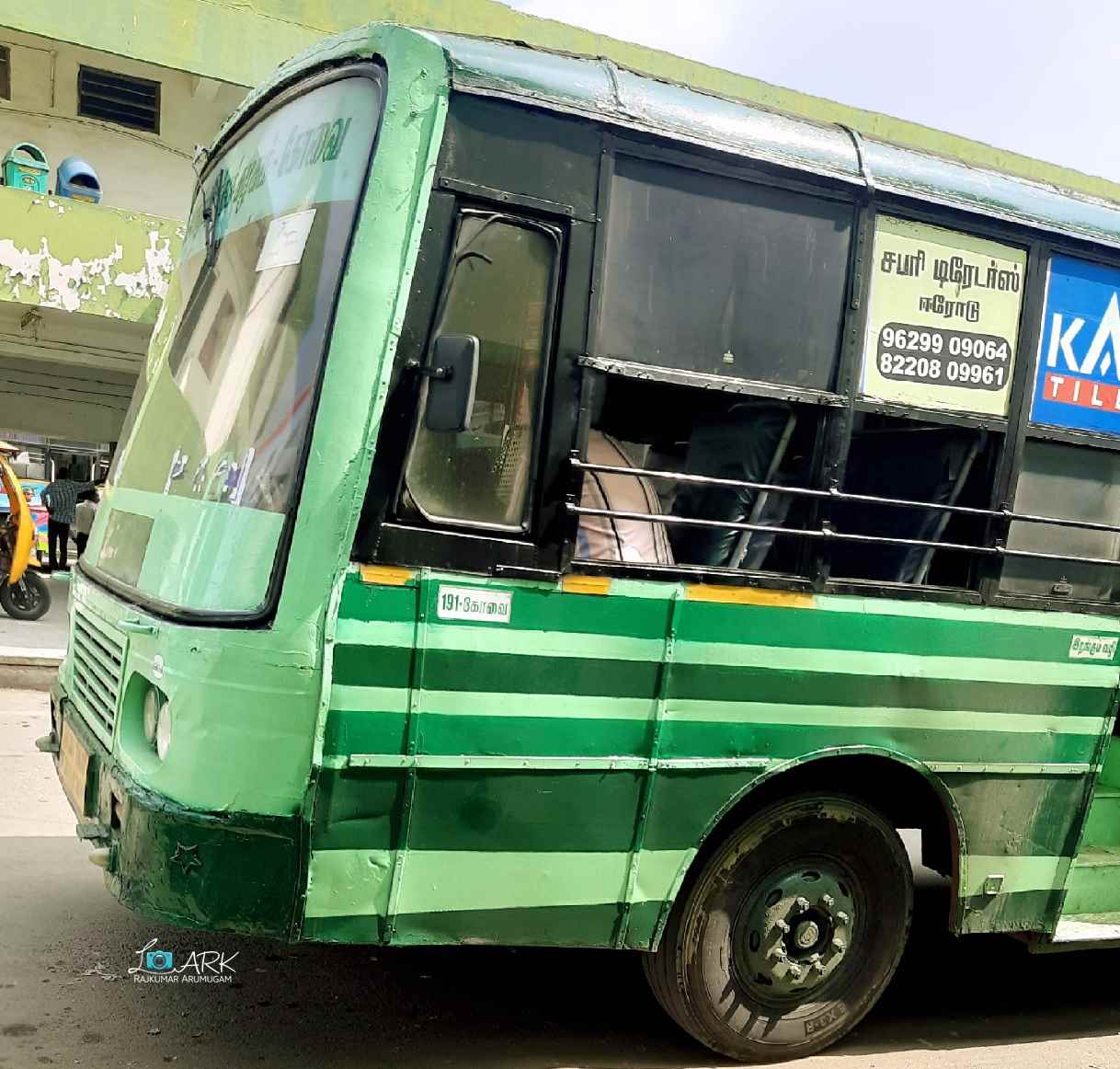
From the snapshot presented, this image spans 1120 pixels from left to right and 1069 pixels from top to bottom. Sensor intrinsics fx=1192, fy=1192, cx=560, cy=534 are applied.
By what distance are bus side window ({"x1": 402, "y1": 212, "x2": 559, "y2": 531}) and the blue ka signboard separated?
1.80 metres

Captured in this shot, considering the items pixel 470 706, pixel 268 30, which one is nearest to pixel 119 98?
pixel 268 30

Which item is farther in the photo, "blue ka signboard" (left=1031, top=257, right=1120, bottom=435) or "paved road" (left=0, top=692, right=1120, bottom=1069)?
"blue ka signboard" (left=1031, top=257, right=1120, bottom=435)

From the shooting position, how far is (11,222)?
10.5 m

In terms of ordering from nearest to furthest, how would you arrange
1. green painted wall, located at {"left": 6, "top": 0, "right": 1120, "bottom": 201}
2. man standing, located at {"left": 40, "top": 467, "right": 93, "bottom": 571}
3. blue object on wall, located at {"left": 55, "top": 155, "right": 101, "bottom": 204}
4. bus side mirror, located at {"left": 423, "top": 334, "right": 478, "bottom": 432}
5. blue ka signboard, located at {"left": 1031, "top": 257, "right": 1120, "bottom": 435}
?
1. bus side mirror, located at {"left": 423, "top": 334, "right": 478, "bottom": 432}
2. blue ka signboard, located at {"left": 1031, "top": 257, "right": 1120, "bottom": 435}
3. blue object on wall, located at {"left": 55, "top": 155, "right": 101, "bottom": 204}
4. green painted wall, located at {"left": 6, "top": 0, "right": 1120, "bottom": 201}
5. man standing, located at {"left": 40, "top": 467, "right": 93, "bottom": 571}

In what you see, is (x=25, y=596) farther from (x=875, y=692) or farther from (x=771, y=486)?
(x=875, y=692)

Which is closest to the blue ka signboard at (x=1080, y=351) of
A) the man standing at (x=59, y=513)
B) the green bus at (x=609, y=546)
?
the green bus at (x=609, y=546)

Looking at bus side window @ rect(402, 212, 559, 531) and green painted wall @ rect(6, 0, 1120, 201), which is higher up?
green painted wall @ rect(6, 0, 1120, 201)

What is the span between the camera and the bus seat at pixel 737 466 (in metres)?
3.54

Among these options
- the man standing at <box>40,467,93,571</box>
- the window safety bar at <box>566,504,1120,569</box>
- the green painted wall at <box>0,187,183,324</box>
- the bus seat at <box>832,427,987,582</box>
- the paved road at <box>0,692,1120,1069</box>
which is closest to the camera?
the window safety bar at <box>566,504,1120,569</box>

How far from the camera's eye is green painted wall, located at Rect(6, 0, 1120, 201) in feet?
38.8

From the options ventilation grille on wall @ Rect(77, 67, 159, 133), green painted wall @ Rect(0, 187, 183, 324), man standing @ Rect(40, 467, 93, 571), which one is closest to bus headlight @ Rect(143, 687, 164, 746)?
green painted wall @ Rect(0, 187, 183, 324)

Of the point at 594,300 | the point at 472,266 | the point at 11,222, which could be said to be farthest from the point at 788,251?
the point at 11,222

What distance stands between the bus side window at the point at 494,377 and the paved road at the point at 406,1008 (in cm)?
169

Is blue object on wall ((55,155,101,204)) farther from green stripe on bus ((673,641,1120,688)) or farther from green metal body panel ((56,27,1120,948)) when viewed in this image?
green stripe on bus ((673,641,1120,688))
